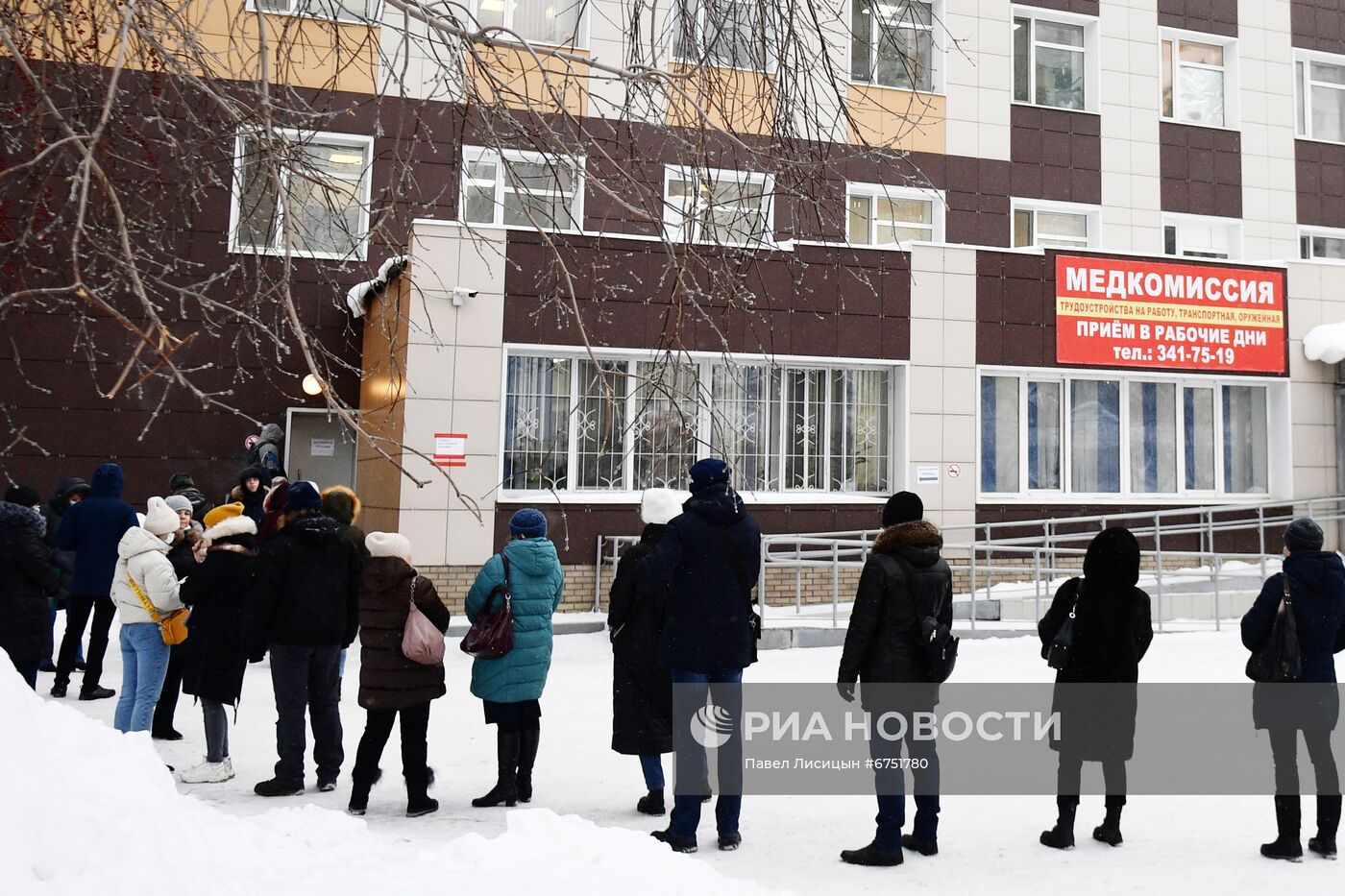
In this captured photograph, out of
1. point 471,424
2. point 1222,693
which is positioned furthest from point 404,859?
point 471,424

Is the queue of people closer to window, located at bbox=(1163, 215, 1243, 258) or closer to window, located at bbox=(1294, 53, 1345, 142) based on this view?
window, located at bbox=(1163, 215, 1243, 258)

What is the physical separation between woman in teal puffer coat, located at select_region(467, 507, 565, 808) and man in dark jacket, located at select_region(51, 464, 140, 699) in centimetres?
421

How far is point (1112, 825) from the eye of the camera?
5.50 metres

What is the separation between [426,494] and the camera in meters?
12.1

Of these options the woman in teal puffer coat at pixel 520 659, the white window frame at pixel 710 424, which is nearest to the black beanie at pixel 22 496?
the woman in teal puffer coat at pixel 520 659

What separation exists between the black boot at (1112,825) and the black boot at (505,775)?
3.07 metres

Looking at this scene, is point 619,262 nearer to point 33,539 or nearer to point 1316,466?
point 33,539

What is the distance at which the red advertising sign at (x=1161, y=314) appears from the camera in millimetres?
14719

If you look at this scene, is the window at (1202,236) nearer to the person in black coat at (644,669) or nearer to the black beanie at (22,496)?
the person in black coat at (644,669)

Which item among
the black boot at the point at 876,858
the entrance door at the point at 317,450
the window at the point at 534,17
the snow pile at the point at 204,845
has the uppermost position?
the window at the point at 534,17

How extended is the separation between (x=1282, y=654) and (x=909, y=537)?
1.90 metres

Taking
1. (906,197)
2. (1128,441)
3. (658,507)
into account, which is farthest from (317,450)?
(1128,441)

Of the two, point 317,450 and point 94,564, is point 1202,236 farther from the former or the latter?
point 94,564

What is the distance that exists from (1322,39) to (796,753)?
18.1 m
